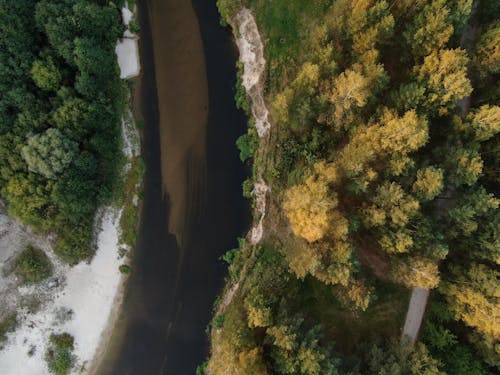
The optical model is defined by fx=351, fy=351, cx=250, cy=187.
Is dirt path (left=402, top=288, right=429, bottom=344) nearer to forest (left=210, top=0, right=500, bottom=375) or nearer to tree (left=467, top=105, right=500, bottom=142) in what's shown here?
forest (left=210, top=0, right=500, bottom=375)

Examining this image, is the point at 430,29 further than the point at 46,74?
No

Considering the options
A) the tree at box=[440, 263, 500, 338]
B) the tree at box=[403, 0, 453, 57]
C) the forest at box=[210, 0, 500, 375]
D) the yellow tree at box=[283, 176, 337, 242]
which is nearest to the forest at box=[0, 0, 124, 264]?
the forest at box=[210, 0, 500, 375]

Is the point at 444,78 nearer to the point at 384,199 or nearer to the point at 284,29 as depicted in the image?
the point at 384,199

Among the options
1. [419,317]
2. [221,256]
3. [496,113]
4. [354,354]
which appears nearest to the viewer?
[496,113]

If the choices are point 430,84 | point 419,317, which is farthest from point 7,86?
point 419,317

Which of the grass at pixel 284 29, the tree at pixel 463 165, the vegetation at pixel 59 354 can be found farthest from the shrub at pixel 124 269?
the tree at pixel 463 165

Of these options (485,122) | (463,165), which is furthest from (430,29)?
(463,165)

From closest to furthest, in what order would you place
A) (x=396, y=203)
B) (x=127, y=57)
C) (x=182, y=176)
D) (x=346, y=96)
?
(x=346, y=96) → (x=396, y=203) → (x=127, y=57) → (x=182, y=176)

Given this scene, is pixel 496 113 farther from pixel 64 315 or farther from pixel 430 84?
pixel 64 315
